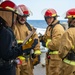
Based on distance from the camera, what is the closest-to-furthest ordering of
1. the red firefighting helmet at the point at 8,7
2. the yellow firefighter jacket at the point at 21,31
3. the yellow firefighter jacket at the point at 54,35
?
the red firefighting helmet at the point at 8,7 < the yellow firefighter jacket at the point at 21,31 < the yellow firefighter jacket at the point at 54,35

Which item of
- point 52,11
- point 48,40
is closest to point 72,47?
point 48,40

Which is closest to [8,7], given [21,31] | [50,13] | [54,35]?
[21,31]

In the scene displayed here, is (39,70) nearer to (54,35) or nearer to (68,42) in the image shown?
(54,35)

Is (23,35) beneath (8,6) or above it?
beneath

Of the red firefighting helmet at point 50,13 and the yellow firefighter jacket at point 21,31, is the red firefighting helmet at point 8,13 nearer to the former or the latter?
the yellow firefighter jacket at point 21,31

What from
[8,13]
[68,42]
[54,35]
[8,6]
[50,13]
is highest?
[8,6]

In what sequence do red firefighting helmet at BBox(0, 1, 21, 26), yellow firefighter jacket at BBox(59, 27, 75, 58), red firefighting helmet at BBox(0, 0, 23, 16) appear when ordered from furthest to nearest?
yellow firefighter jacket at BBox(59, 27, 75, 58) < red firefighting helmet at BBox(0, 0, 23, 16) < red firefighting helmet at BBox(0, 1, 21, 26)

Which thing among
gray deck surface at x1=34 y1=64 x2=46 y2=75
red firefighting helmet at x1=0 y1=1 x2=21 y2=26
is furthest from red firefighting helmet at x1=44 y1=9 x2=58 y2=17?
red firefighting helmet at x1=0 y1=1 x2=21 y2=26

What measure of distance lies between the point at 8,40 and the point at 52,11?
3.44m

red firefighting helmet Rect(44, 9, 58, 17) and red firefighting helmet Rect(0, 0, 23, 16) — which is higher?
red firefighting helmet Rect(0, 0, 23, 16)

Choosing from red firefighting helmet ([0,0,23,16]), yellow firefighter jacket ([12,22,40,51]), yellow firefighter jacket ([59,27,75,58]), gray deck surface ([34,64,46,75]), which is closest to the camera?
red firefighting helmet ([0,0,23,16])

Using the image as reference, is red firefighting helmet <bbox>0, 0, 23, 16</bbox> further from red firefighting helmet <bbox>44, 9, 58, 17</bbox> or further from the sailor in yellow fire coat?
red firefighting helmet <bbox>44, 9, 58, 17</bbox>

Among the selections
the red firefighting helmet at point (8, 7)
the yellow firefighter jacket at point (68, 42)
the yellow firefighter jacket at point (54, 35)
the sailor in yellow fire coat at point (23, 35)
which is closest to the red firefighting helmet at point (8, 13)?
the red firefighting helmet at point (8, 7)

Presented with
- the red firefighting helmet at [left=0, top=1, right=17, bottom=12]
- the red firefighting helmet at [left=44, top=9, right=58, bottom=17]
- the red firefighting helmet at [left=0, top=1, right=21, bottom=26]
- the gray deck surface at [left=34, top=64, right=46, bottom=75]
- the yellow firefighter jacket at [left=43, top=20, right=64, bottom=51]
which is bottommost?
the gray deck surface at [left=34, top=64, right=46, bottom=75]
